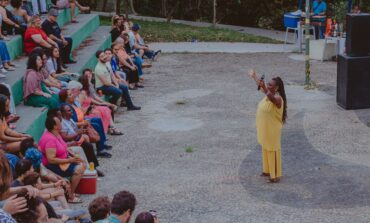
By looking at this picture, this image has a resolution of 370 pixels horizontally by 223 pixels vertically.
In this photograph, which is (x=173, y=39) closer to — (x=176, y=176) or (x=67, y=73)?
(x=67, y=73)

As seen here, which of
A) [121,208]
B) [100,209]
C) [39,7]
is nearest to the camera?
[121,208]

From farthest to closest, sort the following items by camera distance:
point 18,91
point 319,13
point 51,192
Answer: point 319,13
point 18,91
point 51,192

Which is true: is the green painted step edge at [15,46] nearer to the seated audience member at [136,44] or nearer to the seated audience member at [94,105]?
the seated audience member at [94,105]

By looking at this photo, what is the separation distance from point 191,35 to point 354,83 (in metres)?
10.3

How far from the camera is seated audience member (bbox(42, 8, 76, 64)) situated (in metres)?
15.2

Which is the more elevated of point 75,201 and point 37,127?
point 37,127

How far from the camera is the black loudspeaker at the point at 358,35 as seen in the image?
14.5m

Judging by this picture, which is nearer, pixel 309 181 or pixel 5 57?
pixel 309 181

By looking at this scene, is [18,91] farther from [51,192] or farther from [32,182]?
[32,182]

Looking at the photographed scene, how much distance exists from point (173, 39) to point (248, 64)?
4.91 meters

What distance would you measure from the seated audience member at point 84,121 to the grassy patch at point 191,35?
12.6m

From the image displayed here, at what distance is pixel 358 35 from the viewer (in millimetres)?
14578

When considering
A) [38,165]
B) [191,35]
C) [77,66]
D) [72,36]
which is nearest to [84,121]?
[38,165]

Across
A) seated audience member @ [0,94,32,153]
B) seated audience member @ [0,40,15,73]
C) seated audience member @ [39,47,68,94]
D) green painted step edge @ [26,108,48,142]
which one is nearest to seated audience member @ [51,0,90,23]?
seated audience member @ [0,40,15,73]
